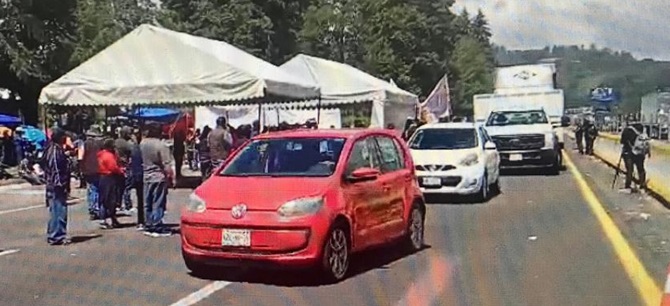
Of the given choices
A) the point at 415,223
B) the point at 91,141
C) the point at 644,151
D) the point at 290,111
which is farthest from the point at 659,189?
the point at 290,111

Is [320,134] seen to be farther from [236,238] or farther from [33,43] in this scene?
[33,43]

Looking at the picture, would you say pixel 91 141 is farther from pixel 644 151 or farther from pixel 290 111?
pixel 290 111

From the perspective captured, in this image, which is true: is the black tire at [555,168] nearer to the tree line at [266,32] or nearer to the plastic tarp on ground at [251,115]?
the plastic tarp on ground at [251,115]

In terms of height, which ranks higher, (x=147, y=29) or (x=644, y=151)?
(x=147, y=29)

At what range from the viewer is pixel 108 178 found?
15711 millimetres

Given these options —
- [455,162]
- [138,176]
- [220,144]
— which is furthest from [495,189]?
[138,176]

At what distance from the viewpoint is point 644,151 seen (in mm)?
21172

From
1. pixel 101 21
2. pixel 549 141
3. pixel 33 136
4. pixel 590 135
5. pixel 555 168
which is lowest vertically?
pixel 555 168

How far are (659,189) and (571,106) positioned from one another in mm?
74339

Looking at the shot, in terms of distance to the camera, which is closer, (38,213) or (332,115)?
(38,213)

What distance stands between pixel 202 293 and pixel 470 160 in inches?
434

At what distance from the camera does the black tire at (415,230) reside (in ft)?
40.9

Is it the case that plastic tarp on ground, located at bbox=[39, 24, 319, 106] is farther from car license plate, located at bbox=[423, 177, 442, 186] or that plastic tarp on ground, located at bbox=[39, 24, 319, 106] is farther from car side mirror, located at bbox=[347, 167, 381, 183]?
car side mirror, located at bbox=[347, 167, 381, 183]

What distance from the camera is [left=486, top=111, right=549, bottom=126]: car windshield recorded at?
30172 millimetres
